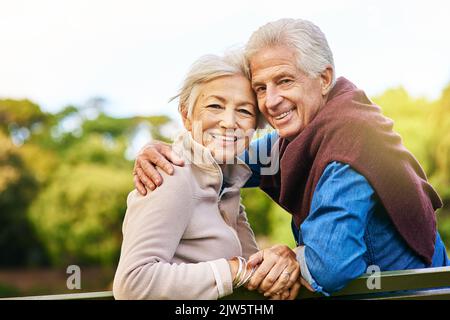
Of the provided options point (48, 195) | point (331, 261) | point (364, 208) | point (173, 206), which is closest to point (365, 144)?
point (364, 208)

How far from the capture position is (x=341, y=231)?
4.92ft

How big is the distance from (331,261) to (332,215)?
117 mm

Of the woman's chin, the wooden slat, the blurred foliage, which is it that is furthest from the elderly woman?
the blurred foliage

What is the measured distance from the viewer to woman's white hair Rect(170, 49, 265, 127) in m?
1.75

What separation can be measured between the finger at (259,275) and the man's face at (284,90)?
48 cm

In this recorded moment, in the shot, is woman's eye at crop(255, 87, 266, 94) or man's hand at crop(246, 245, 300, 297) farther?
woman's eye at crop(255, 87, 266, 94)

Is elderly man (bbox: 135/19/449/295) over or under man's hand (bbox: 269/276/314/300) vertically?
over

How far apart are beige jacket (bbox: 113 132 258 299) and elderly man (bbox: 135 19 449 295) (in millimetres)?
68

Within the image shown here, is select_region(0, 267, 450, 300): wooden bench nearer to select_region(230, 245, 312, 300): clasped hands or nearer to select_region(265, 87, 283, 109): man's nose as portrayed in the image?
select_region(230, 245, 312, 300): clasped hands

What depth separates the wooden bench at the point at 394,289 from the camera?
5.12ft

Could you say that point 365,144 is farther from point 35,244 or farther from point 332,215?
point 35,244

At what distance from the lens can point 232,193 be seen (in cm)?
182

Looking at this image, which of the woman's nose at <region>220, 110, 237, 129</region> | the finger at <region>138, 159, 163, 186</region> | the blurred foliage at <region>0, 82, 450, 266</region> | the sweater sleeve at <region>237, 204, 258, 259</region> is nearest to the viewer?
the finger at <region>138, 159, 163, 186</region>

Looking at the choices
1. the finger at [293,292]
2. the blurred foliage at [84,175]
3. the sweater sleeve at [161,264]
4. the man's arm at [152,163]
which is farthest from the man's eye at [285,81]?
the blurred foliage at [84,175]
